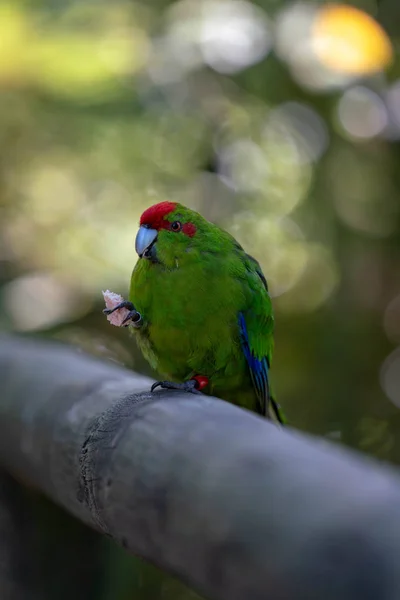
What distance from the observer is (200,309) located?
146 cm

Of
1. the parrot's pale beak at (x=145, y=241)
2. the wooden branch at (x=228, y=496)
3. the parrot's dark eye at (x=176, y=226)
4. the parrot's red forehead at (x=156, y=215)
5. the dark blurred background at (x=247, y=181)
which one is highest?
the wooden branch at (x=228, y=496)

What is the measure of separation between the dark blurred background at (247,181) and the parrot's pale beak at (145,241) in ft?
3.69

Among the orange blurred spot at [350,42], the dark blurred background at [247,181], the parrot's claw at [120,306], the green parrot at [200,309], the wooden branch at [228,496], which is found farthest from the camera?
the dark blurred background at [247,181]

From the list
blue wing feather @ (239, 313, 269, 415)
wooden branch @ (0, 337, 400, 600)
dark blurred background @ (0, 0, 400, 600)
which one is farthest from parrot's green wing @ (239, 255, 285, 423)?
dark blurred background @ (0, 0, 400, 600)

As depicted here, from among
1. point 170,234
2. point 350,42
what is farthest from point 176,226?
point 350,42

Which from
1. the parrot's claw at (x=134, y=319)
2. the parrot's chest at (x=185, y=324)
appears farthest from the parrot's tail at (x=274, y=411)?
the parrot's claw at (x=134, y=319)

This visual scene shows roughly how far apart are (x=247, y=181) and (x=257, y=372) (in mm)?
1618

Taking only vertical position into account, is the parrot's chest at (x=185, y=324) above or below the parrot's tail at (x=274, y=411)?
above

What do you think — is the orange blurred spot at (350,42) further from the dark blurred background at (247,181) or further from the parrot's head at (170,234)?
Answer: the parrot's head at (170,234)

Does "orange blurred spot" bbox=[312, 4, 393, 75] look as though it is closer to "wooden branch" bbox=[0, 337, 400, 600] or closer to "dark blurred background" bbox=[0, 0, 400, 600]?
"dark blurred background" bbox=[0, 0, 400, 600]

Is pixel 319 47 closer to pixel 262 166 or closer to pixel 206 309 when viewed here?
pixel 262 166

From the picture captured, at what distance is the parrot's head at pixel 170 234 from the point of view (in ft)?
5.00

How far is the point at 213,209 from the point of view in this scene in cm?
299

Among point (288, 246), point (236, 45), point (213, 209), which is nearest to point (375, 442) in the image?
point (288, 246)
